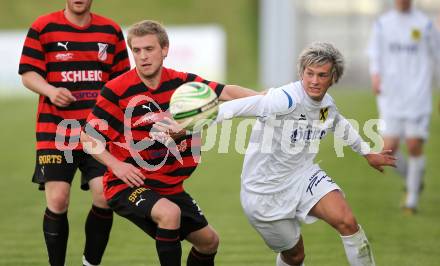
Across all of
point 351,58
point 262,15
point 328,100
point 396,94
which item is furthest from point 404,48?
point 262,15

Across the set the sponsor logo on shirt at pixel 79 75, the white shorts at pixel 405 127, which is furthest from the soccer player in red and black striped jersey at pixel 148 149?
the white shorts at pixel 405 127

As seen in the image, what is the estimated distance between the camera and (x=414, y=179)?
9.73 meters

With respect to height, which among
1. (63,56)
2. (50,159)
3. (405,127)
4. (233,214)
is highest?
(63,56)

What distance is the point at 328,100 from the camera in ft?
19.3

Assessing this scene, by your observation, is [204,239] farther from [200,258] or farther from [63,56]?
[63,56]

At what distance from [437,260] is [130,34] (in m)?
3.18

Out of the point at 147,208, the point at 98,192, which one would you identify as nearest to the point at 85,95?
the point at 98,192

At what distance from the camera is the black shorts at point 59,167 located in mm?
6316

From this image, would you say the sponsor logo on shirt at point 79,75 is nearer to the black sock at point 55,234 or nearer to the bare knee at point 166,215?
the black sock at point 55,234

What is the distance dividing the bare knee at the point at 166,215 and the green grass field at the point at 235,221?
1828mm

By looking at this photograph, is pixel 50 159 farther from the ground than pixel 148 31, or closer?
closer

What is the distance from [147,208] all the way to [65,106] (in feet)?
3.61

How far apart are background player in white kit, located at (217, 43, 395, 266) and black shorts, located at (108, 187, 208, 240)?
1.38 feet

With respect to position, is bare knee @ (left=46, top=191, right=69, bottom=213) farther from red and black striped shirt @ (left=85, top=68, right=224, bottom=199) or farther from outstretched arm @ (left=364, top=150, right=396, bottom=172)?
outstretched arm @ (left=364, top=150, right=396, bottom=172)
